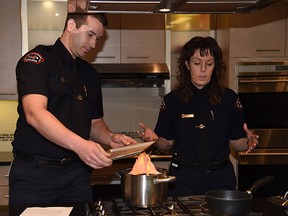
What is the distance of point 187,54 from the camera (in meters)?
2.48

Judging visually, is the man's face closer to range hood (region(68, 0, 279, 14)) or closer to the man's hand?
range hood (region(68, 0, 279, 14))

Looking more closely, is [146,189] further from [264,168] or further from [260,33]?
[260,33]

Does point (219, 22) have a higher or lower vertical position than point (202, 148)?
higher

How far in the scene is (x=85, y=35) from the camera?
2.07m

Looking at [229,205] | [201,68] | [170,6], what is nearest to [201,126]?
[201,68]

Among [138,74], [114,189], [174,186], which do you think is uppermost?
[138,74]

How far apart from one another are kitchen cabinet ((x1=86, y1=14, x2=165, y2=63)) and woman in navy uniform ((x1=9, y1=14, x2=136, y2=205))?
150 cm

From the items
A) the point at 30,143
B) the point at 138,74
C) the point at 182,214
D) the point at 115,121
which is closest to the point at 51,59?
the point at 30,143

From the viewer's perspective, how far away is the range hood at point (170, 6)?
5.80 ft

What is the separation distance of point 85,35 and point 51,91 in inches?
12.1

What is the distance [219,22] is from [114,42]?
0.96 m

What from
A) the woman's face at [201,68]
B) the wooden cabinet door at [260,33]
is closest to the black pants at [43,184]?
the woman's face at [201,68]

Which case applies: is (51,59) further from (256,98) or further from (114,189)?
(256,98)

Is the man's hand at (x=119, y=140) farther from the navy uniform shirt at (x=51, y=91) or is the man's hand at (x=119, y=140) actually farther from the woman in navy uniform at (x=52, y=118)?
the navy uniform shirt at (x=51, y=91)
